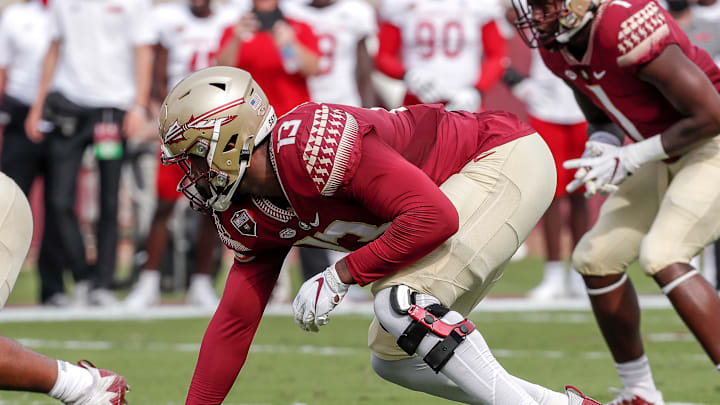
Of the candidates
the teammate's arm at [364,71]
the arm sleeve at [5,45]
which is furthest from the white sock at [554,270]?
the arm sleeve at [5,45]

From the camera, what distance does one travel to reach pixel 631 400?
4.29 metres

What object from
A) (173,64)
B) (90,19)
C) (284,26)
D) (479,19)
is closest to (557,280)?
(479,19)

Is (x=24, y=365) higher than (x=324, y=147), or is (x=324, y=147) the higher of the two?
(x=324, y=147)

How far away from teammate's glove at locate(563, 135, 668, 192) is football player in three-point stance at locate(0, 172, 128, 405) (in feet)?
5.74

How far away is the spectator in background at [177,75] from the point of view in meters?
8.20

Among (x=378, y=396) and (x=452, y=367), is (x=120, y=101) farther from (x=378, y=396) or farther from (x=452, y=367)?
(x=452, y=367)

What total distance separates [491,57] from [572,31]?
4384 mm

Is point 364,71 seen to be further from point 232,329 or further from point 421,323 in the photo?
point 421,323

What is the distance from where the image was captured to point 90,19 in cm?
818

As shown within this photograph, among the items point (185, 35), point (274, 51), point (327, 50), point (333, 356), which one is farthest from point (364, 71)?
point (333, 356)

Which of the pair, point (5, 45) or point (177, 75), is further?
point (5, 45)

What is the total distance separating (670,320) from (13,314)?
4296 mm

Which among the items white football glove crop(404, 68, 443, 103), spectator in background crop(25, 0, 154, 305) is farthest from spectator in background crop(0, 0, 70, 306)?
white football glove crop(404, 68, 443, 103)

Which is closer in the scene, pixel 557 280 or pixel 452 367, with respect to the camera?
pixel 452 367
